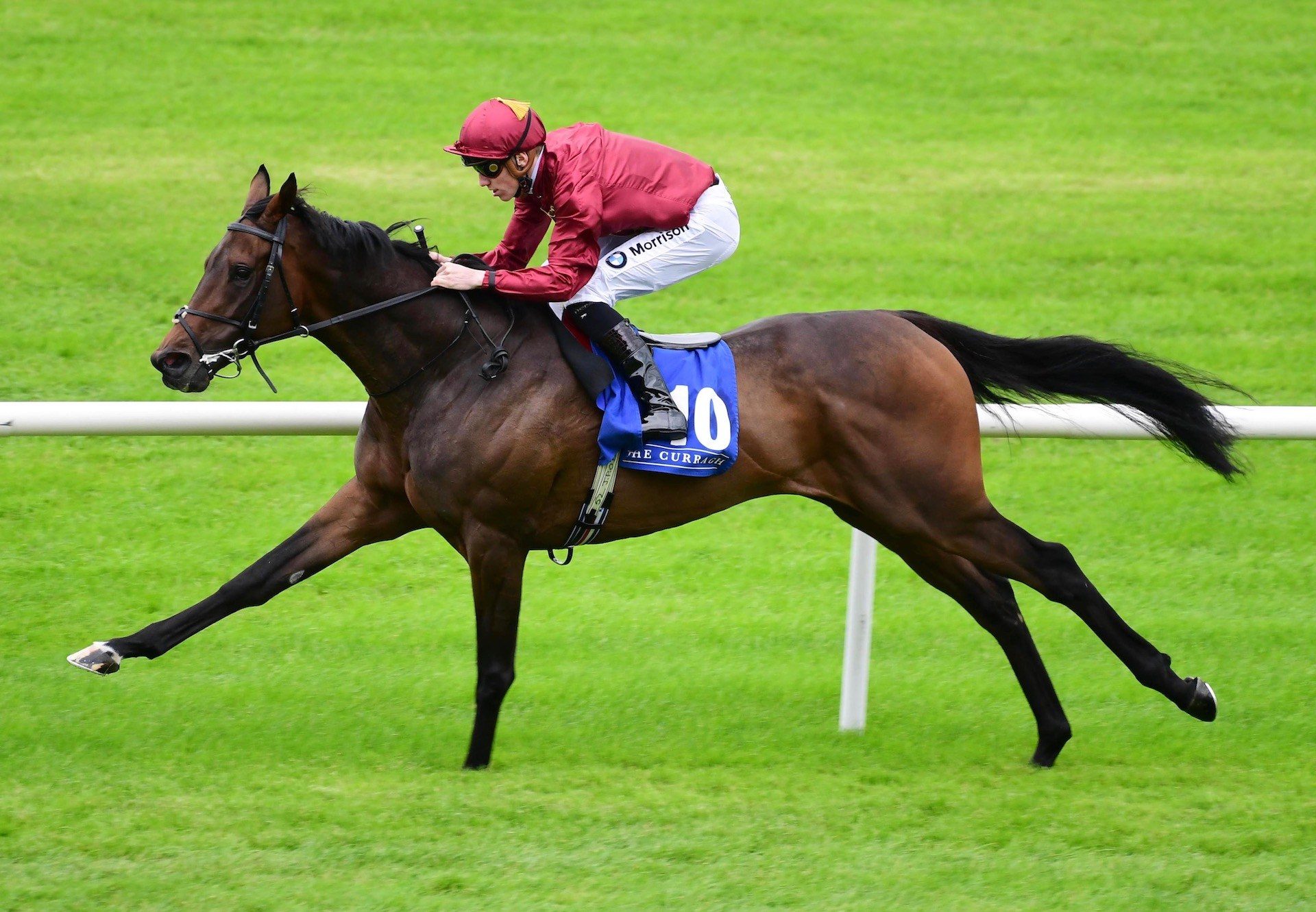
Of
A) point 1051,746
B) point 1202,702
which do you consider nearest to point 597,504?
point 1051,746

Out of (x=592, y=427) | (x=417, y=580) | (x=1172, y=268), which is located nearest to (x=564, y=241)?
(x=592, y=427)

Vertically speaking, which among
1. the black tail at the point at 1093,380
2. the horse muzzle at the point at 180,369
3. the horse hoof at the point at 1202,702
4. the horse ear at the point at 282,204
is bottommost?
the horse hoof at the point at 1202,702

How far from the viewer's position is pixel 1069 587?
462cm

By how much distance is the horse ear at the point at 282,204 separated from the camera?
4.21 m

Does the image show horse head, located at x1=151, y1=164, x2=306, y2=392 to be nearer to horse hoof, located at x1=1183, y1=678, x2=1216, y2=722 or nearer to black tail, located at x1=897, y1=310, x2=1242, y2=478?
black tail, located at x1=897, y1=310, x2=1242, y2=478

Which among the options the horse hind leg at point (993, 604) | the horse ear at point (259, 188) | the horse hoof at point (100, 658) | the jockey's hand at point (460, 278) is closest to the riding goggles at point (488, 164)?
the jockey's hand at point (460, 278)

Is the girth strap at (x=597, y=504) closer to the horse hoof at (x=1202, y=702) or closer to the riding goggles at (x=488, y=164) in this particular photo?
the riding goggles at (x=488, y=164)

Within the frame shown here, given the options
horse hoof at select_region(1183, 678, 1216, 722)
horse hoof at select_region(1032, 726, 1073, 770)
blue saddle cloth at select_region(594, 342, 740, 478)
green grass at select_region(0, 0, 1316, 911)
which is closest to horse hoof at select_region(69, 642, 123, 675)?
green grass at select_region(0, 0, 1316, 911)

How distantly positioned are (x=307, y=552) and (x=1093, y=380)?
2.60 metres

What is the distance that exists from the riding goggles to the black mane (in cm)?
34

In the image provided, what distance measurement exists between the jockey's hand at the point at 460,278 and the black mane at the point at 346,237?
0.21 metres

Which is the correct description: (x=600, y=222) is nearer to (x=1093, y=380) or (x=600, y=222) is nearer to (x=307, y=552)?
(x=307, y=552)

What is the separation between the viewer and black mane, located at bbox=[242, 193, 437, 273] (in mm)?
4305

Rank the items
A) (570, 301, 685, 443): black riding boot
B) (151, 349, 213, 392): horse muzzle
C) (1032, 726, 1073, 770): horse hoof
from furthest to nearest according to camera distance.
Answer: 1. (1032, 726, 1073, 770): horse hoof
2. (570, 301, 685, 443): black riding boot
3. (151, 349, 213, 392): horse muzzle
